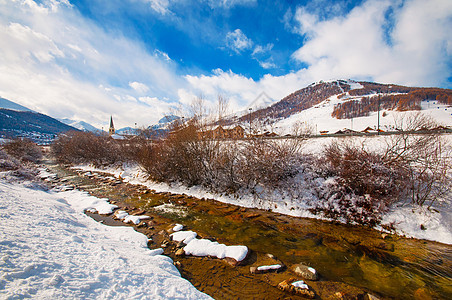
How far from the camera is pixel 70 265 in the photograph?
366cm

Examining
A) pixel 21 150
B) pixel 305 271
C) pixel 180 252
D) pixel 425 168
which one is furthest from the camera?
pixel 21 150

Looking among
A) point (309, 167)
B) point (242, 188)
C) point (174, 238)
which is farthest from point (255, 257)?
point (309, 167)

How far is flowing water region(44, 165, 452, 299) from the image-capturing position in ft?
15.8

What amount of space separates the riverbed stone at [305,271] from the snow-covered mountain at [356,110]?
8967mm

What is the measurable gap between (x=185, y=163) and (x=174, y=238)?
8538 millimetres

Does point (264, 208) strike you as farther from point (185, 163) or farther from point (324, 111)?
point (324, 111)

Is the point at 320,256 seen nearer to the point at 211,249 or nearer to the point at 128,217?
the point at 211,249

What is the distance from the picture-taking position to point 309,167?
12.2 meters

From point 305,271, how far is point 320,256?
1403 millimetres

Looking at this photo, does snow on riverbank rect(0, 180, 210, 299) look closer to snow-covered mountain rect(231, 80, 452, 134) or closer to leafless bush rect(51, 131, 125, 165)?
snow-covered mountain rect(231, 80, 452, 134)

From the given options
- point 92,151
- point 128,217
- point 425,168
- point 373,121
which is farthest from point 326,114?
point 128,217

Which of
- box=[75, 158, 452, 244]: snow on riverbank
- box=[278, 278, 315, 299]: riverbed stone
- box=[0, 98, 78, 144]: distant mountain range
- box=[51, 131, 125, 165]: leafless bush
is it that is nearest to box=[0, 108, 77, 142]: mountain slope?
box=[0, 98, 78, 144]: distant mountain range

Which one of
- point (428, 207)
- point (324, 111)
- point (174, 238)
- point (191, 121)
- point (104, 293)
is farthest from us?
point (324, 111)

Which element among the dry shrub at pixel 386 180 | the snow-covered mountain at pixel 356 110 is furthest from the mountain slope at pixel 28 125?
the dry shrub at pixel 386 180
